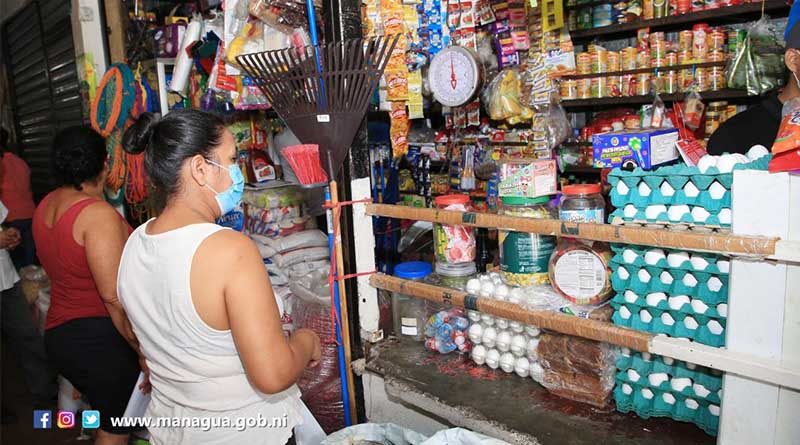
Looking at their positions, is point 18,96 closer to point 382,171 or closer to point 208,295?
point 382,171

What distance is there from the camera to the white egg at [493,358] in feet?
6.31

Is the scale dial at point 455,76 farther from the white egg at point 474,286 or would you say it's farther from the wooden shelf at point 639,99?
the white egg at point 474,286

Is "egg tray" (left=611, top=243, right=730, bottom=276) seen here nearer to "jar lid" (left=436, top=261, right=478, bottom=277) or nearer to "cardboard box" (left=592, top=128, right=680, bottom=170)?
"cardboard box" (left=592, top=128, right=680, bottom=170)

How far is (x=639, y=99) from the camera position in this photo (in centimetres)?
300

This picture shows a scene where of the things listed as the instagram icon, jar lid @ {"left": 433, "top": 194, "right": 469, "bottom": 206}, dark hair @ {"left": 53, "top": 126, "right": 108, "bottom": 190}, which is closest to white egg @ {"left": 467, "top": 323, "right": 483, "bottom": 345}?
jar lid @ {"left": 433, "top": 194, "right": 469, "bottom": 206}

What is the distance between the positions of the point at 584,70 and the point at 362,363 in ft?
6.97

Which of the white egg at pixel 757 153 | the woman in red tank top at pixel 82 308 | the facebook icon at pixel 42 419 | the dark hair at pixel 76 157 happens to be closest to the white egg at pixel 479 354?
the white egg at pixel 757 153

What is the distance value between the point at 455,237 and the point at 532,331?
16.2 inches

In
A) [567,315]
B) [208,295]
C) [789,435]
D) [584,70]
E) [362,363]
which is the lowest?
[362,363]

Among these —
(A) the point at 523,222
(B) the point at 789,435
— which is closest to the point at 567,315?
(A) the point at 523,222

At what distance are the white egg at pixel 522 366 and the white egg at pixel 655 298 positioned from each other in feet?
1.66

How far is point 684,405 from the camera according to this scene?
1513 mm

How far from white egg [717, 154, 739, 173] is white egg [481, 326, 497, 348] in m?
0.88

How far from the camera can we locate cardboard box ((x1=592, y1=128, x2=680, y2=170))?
1.59 meters
